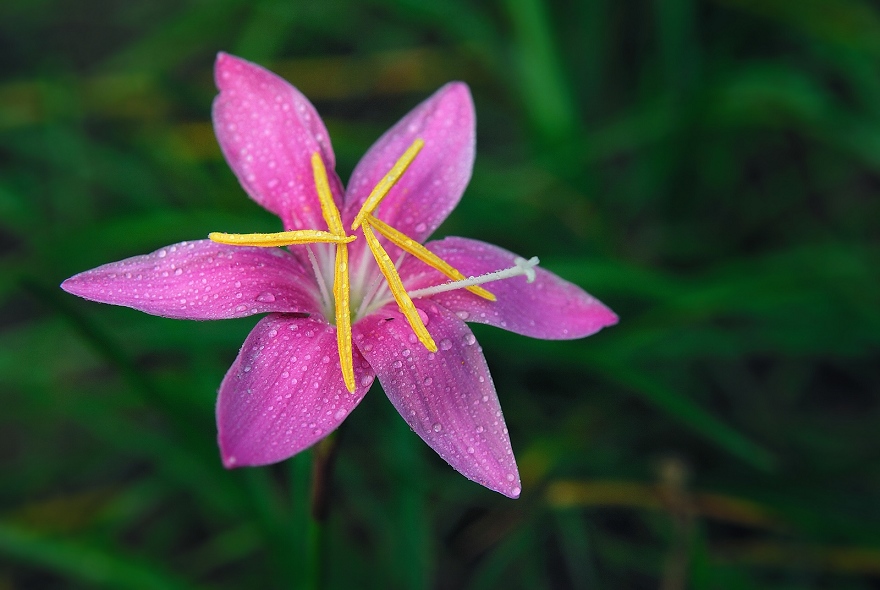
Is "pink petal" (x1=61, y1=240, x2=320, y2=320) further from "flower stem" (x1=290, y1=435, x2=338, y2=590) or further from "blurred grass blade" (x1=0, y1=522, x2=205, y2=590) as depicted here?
"blurred grass blade" (x1=0, y1=522, x2=205, y2=590)

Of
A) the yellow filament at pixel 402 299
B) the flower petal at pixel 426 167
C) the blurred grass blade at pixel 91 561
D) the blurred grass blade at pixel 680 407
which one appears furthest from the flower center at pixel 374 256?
the blurred grass blade at pixel 91 561

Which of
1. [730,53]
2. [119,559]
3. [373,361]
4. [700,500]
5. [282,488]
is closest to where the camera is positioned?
[373,361]

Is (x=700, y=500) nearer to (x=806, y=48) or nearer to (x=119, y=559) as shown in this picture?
(x=119, y=559)

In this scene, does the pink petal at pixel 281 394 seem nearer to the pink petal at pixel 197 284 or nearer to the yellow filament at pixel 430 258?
the pink petal at pixel 197 284

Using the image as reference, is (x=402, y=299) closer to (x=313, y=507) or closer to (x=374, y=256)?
(x=374, y=256)

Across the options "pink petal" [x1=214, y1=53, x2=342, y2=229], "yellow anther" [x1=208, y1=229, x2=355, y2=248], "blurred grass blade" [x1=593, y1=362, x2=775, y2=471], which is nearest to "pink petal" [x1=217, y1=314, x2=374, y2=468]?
"yellow anther" [x1=208, y1=229, x2=355, y2=248]

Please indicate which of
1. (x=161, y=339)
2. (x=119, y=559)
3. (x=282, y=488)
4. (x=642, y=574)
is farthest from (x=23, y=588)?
(x=642, y=574)

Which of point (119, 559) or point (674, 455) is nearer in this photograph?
point (119, 559)
